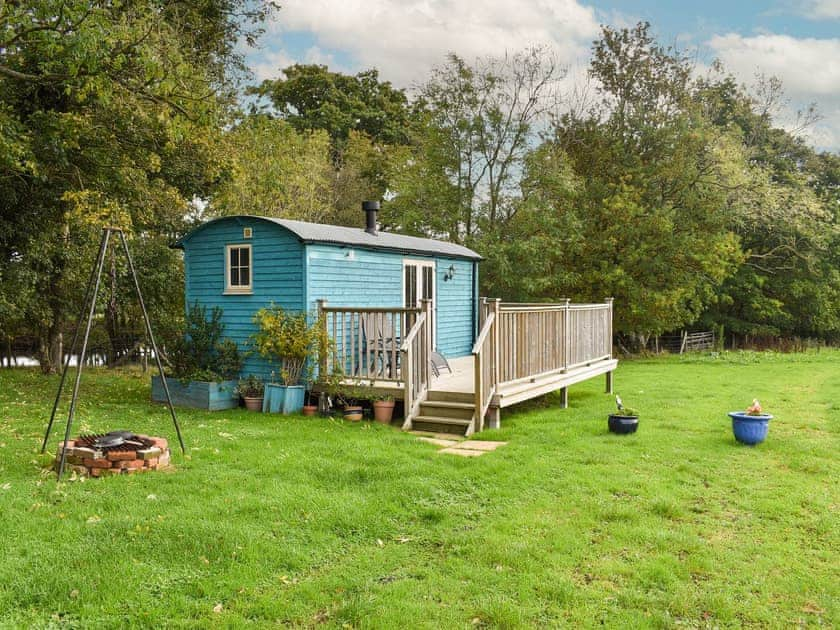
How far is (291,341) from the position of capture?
9.62 metres

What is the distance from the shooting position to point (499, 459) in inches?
273

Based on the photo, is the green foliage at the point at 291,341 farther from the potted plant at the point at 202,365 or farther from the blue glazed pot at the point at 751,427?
the blue glazed pot at the point at 751,427

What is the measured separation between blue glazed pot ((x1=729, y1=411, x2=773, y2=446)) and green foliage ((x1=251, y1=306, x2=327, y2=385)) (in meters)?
5.61

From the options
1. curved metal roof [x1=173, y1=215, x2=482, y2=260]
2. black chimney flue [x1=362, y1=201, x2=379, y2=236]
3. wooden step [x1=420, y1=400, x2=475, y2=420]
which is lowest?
wooden step [x1=420, y1=400, x2=475, y2=420]

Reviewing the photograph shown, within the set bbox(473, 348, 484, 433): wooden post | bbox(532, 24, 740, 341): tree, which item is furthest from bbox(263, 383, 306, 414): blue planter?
bbox(532, 24, 740, 341): tree

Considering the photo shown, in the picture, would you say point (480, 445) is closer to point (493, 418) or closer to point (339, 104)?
point (493, 418)

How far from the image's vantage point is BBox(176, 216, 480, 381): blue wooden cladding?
9.89 meters

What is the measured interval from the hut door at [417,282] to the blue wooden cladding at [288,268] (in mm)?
113

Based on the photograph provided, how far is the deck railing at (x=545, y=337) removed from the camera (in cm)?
881

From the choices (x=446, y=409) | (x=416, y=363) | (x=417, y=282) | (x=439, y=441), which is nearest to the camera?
(x=439, y=441)

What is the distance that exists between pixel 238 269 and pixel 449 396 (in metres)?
4.15

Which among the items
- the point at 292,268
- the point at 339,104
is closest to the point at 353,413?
the point at 292,268

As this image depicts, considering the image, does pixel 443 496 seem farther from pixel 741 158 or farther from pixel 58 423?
pixel 741 158

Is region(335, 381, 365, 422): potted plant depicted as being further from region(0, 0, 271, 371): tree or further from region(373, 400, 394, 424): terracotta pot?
region(0, 0, 271, 371): tree
